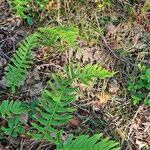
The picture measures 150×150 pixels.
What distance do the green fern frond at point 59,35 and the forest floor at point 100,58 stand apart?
11 centimetres

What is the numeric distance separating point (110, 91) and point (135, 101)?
23 cm

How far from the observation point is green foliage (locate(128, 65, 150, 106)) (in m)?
3.55

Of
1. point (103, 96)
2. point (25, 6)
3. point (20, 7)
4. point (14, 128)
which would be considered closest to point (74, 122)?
point (103, 96)

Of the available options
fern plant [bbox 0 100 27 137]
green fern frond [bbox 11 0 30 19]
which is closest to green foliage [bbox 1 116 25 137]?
fern plant [bbox 0 100 27 137]

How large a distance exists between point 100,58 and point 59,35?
1.57ft

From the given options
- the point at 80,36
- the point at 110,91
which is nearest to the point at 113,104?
the point at 110,91

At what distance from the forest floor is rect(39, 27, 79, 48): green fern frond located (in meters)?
0.11

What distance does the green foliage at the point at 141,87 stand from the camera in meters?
3.55

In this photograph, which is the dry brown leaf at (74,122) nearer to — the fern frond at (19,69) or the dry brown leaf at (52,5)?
the fern frond at (19,69)

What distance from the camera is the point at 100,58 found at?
382cm

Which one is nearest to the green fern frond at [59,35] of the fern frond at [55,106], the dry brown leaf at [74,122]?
the dry brown leaf at [74,122]

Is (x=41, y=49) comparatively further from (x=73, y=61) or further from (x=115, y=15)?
(x=115, y=15)

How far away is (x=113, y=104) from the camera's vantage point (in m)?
3.55

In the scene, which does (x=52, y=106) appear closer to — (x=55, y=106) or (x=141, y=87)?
(x=55, y=106)
